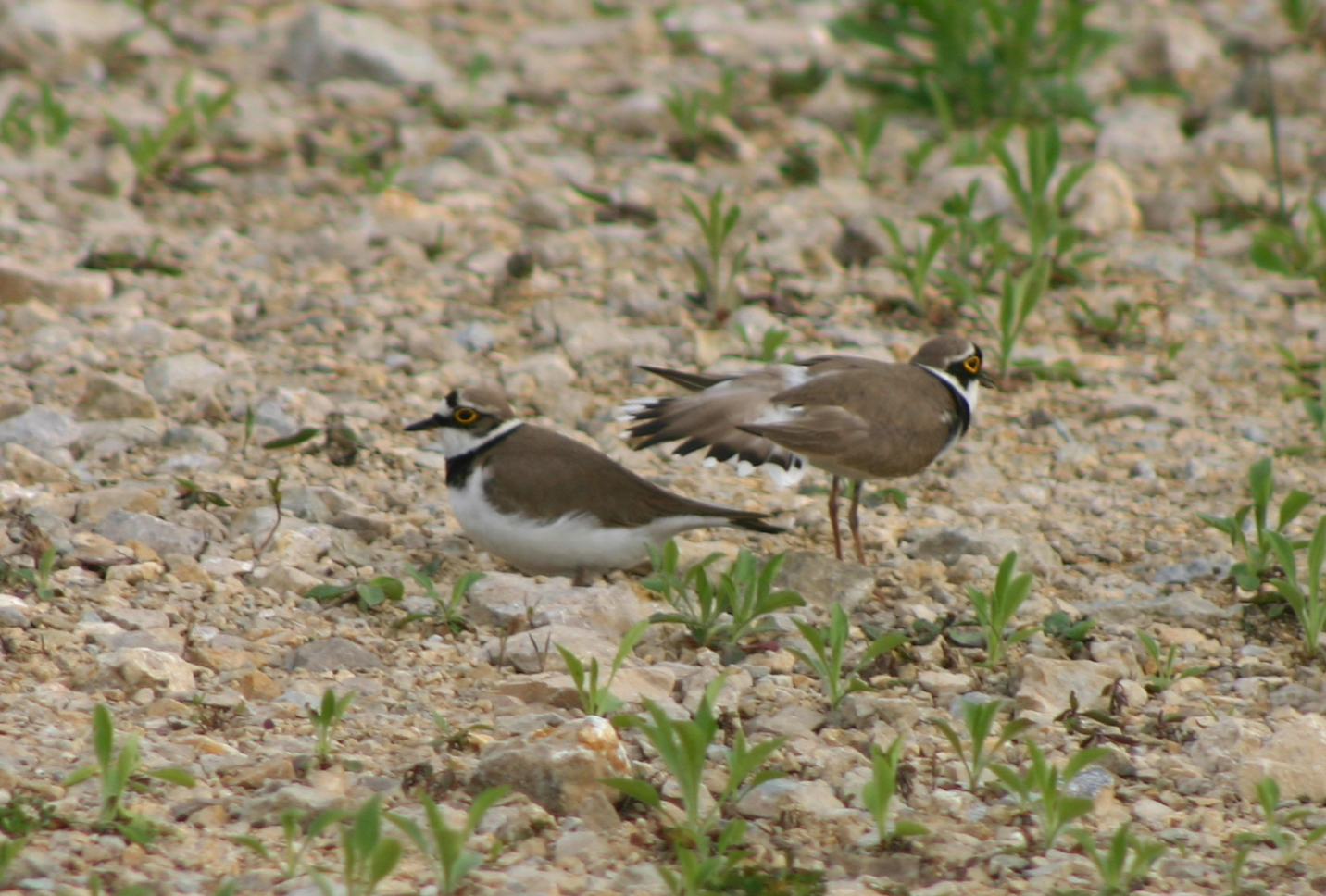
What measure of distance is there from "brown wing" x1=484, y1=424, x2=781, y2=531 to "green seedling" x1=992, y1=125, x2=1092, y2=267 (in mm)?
3296

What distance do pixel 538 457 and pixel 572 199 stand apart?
3776 mm

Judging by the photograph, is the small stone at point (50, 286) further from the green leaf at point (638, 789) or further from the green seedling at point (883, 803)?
the green seedling at point (883, 803)

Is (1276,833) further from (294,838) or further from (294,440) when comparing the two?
(294,440)

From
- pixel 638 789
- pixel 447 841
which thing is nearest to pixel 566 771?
pixel 638 789

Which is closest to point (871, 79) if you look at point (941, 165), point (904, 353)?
point (941, 165)

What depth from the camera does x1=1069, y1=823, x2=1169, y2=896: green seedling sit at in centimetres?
371

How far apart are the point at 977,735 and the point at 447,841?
1.50 metres

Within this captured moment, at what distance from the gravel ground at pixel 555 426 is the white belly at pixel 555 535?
0.14 metres

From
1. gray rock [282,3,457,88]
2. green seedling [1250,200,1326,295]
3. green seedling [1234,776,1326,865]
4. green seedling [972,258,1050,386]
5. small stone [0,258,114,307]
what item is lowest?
green seedling [1234,776,1326,865]

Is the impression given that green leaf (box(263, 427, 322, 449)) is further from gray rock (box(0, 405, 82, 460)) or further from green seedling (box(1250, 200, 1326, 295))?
green seedling (box(1250, 200, 1326, 295))

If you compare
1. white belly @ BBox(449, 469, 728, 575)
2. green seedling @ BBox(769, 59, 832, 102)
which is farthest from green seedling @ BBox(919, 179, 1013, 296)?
white belly @ BBox(449, 469, 728, 575)

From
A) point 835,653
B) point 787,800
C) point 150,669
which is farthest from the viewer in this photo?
point 835,653

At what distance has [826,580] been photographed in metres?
5.61

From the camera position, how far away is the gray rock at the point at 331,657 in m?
4.79
